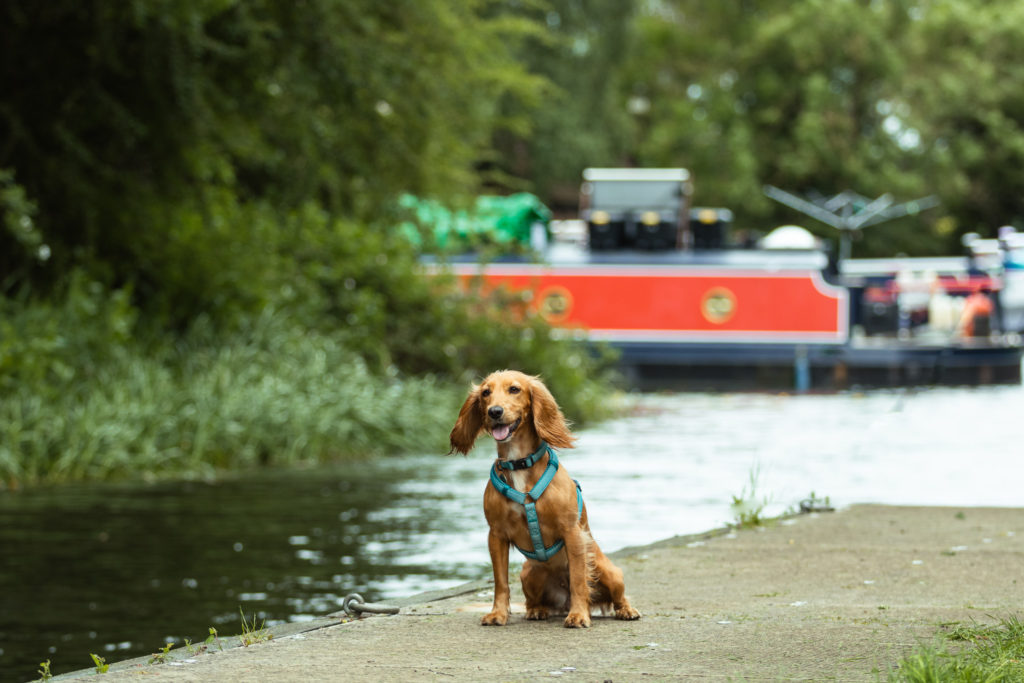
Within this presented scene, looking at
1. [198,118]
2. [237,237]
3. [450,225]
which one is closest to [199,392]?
[198,118]

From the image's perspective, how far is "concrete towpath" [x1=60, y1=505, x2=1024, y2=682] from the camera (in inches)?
204

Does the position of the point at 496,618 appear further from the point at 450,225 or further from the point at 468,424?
the point at 450,225

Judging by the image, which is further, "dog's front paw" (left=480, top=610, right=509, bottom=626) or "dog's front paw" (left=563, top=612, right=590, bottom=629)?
"dog's front paw" (left=480, top=610, right=509, bottom=626)

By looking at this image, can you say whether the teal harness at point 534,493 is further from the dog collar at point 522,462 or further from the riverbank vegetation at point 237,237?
the riverbank vegetation at point 237,237

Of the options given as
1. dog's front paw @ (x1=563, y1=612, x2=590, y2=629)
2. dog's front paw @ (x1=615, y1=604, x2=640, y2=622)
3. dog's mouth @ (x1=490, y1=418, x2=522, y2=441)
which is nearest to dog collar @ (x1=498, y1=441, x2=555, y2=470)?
dog's mouth @ (x1=490, y1=418, x2=522, y2=441)

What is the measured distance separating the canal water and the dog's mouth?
2.61m

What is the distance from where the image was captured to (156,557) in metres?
10.2

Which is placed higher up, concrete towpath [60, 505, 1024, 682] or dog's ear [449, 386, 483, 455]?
dog's ear [449, 386, 483, 455]

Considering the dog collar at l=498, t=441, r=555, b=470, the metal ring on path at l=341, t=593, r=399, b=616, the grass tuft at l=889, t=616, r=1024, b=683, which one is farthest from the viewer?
the metal ring on path at l=341, t=593, r=399, b=616

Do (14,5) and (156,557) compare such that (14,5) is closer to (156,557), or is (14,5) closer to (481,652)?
(156,557)

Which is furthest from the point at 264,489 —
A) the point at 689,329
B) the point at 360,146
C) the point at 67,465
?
the point at 689,329

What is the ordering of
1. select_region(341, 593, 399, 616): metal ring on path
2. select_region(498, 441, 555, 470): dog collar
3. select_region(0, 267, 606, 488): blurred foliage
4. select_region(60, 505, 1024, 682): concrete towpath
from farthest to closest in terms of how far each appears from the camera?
select_region(0, 267, 606, 488): blurred foliage → select_region(341, 593, 399, 616): metal ring on path → select_region(498, 441, 555, 470): dog collar → select_region(60, 505, 1024, 682): concrete towpath

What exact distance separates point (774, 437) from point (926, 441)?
1.76 metres

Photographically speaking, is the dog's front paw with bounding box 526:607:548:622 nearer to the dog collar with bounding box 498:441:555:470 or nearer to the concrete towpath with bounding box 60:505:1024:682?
the concrete towpath with bounding box 60:505:1024:682
